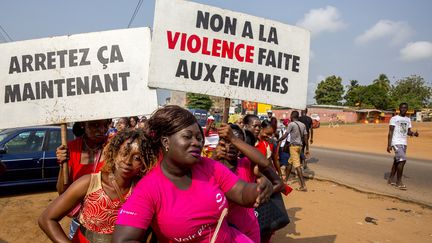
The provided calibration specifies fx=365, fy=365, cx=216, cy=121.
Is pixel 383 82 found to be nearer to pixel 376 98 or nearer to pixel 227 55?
pixel 376 98

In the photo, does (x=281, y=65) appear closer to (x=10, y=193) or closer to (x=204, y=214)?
(x=204, y=214)

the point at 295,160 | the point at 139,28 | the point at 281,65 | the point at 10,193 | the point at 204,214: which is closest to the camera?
the point at 204,214

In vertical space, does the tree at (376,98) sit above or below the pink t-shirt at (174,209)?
above

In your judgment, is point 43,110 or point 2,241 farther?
point 2,241

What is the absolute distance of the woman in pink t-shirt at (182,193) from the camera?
160 centimetres

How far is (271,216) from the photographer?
10.3 feet

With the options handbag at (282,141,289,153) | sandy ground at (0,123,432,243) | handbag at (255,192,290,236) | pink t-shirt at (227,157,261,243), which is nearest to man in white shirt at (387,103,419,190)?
sandy ground at (0,123,432,243)

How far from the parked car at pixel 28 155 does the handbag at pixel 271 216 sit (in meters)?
6.13

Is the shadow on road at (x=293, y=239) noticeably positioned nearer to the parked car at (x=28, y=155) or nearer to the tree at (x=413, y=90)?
the parked car at (x=28, y=155)

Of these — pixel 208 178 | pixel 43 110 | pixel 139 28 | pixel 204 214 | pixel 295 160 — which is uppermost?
pixel 139 28

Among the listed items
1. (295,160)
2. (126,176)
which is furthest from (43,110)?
(295,160)

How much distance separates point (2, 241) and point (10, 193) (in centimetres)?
309

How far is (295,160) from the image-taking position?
8453mm

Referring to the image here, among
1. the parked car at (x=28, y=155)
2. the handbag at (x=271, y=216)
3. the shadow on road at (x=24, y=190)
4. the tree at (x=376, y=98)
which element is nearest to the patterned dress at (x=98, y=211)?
the handbag at (x=271, y=216)
